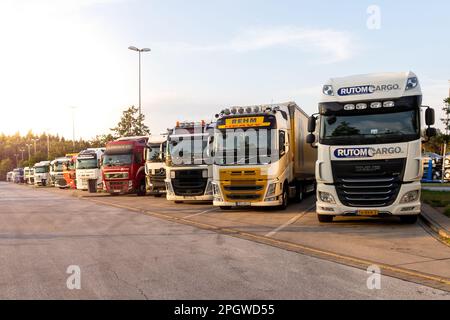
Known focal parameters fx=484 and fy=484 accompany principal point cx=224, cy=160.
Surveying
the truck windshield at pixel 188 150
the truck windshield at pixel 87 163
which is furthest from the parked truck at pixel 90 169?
the truck windshield at pixel 188 150

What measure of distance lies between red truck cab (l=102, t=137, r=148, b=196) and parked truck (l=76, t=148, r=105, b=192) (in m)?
5.75

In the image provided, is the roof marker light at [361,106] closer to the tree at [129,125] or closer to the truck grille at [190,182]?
the truck grille at [190,182]

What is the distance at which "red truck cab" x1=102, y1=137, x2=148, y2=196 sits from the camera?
25.8 metres

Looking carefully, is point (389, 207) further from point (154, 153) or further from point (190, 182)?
point (154, 153)

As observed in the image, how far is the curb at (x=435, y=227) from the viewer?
9.66 m

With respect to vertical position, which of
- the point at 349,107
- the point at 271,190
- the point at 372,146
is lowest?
the point at 271,190

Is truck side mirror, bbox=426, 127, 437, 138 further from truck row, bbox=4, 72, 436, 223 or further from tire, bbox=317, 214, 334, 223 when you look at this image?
tire, bbox=317, 214, 334, 223

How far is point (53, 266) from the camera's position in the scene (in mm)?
7539

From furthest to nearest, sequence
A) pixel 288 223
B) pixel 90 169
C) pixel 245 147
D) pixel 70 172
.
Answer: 1. pixel 70 172
2. pixel 90 169
3. pixel 245 147
4. pixel 288 223

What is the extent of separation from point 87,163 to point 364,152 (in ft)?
80.6

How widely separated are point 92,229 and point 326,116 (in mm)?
6471

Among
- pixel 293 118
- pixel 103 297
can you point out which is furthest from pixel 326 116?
pixel 103 297

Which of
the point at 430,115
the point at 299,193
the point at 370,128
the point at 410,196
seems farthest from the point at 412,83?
the point at 299,193

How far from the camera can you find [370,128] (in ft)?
37.2
